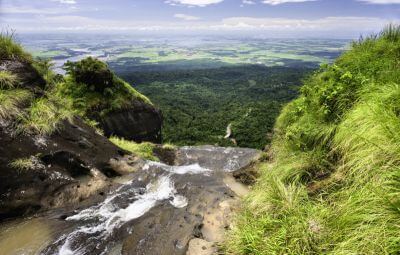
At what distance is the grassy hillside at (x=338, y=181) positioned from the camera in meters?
3.30

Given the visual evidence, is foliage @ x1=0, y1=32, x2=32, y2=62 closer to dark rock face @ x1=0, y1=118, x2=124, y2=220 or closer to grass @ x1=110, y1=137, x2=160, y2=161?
dark rock face @ x1=0, y1=118, x2=124, y2=220

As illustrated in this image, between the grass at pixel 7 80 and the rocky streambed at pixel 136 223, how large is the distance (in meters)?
Answer: 4.17

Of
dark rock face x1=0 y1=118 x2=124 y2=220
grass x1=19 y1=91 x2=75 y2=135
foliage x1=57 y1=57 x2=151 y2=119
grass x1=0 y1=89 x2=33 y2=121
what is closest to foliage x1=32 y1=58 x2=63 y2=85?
grass x1=19 y1=91 x2=75 y2=135

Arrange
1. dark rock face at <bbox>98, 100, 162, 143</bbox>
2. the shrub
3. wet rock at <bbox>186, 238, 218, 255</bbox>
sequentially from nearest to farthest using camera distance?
wet rock at <bbox>186, 238, 218, 255</bbox>, the shrub, dark rock face at <bbox>98, 100, 162, 143</bbox>

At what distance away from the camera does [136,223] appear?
247 inches

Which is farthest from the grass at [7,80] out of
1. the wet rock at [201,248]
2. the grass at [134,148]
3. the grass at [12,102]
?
the wet rock at [201,248]

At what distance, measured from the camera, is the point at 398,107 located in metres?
4.93

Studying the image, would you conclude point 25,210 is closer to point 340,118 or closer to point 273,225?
point 273,225

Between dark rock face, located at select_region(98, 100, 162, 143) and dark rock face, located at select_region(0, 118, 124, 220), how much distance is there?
9.56 m

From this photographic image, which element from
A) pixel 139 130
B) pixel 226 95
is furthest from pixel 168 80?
pixel 139 130

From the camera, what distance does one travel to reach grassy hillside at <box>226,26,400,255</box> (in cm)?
330

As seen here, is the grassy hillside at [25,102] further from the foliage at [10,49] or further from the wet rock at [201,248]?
the wet rock at [201,248]

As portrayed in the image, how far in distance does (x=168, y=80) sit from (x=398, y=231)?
151 m

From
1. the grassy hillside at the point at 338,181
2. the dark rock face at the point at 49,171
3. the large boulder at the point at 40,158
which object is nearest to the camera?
the grassy hillside at the point at 338,181
